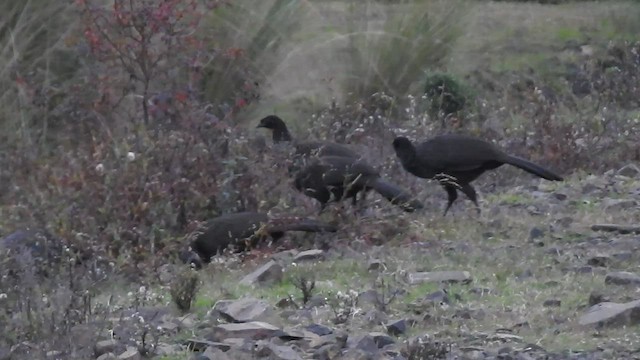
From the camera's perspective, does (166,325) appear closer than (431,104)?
Yes

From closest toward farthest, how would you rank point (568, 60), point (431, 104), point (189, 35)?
point (189, 35) < point (431, 104) < point (568, 60)

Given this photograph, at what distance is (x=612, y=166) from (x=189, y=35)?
10.1 feet

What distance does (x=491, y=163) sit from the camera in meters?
8.18

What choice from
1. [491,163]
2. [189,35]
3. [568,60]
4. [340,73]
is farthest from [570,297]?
[568,60]

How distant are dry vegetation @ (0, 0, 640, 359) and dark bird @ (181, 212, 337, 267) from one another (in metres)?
0.14

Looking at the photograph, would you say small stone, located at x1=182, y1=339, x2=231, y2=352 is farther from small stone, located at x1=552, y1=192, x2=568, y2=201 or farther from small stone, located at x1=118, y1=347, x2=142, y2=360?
small stone, located at x1=552, y1=192, x2=568, y2=201

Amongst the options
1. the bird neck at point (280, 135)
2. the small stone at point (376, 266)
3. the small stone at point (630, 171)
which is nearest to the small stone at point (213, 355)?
the small stone at point (376, 266)

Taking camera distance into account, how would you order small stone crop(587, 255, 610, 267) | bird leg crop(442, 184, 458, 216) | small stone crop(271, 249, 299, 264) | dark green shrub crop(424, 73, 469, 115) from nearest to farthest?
small stone crop(587, 255, 610, 267), small stone crop(271, 249, 299, 264), bird leg crop(442, 184, 458, 216), dark green shrub crop(424, 73, 469, 115)

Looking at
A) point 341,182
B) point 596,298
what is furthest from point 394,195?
point 596,298

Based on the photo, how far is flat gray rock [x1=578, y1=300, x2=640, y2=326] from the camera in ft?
17.1

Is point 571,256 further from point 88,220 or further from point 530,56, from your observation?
point 530,56

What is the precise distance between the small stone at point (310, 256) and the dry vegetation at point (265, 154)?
127mm

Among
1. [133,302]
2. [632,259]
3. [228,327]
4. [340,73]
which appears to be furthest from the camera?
[340,73]

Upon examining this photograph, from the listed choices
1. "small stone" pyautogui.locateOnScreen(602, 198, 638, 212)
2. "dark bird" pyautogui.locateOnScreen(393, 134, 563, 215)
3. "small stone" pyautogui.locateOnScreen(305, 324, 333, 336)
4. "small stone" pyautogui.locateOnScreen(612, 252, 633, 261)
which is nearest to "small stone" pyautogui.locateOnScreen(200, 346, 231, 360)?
"small stone" pyautogui.locateOnScreen(305, 324, 333, 336)
